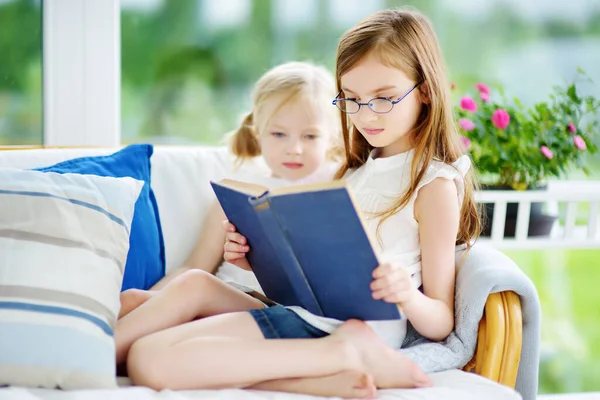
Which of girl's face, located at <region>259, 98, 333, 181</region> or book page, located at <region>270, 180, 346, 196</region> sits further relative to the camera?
girl's face, located at <region>259, 98, 333, 181</region>

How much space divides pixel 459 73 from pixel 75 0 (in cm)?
134

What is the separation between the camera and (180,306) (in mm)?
1492

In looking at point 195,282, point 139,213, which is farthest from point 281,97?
point 195,282

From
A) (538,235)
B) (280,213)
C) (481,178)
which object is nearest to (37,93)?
(280,213)

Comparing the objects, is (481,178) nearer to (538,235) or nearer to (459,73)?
(538,235)

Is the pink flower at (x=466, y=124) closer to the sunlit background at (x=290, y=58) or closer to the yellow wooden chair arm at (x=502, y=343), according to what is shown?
the sunlit background at (x=290, y=58)

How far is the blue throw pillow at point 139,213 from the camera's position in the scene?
1665mm

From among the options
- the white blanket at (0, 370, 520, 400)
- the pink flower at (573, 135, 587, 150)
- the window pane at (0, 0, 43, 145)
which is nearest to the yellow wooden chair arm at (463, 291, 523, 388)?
the white blanket at (0, 370, 520, 400)

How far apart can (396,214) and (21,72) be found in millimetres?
1317

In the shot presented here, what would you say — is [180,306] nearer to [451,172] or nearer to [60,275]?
[60,275]

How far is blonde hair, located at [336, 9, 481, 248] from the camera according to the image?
1505 mm

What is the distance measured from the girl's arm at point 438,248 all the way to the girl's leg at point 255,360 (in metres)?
0.15

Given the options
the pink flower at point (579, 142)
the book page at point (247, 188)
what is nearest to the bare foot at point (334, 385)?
the book page at point (247, 188)

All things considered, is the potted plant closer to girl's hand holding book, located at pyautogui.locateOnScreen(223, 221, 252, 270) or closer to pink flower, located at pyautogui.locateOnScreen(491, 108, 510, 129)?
pink flower, located at pyautogui.locateOnScreen(491, 108, 510, 129)
